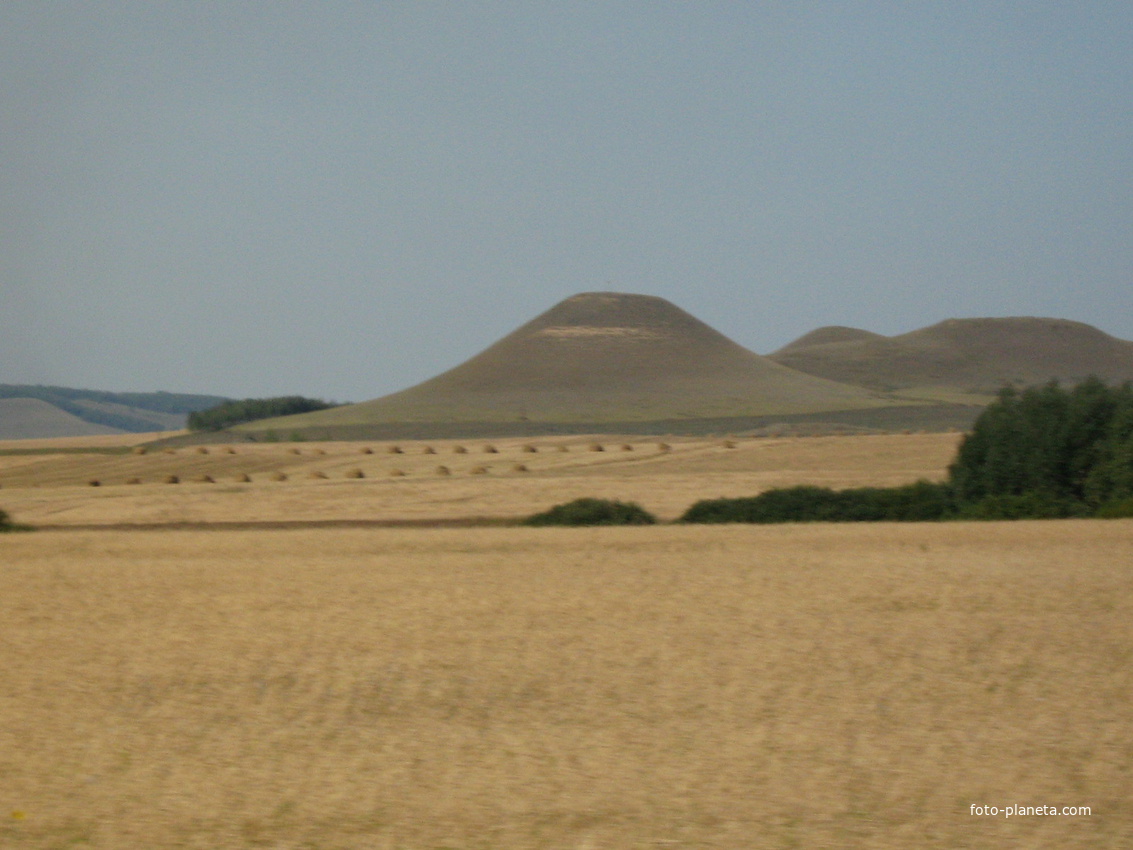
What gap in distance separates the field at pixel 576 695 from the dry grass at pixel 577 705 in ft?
0.11

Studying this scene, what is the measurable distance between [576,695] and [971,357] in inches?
5908

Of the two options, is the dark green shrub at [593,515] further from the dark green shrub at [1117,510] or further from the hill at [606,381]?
the hill at [606,381]

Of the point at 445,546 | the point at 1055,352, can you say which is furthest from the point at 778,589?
the point at 1055,352

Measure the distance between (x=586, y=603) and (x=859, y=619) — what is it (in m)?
2.97

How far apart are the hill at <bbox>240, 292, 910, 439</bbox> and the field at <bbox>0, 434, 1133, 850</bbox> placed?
66.5 m

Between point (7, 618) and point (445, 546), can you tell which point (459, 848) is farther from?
point (445, 546)

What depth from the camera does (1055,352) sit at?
149625 mm

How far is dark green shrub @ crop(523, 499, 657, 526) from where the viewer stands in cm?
2506

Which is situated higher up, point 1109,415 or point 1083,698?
point 1109,415

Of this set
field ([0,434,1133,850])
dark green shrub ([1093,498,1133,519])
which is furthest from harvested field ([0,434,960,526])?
field ([0,434,1133,850])

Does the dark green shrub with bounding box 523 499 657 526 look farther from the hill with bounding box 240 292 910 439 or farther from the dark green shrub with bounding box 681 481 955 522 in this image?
the hill with bounding box 240 292 910 439

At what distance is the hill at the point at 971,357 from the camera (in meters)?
138

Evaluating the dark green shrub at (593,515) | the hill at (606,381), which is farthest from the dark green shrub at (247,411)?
the dark green shrub at (593,515)

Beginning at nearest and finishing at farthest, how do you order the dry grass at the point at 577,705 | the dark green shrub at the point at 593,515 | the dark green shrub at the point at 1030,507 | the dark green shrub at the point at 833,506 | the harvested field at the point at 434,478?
the dry grass at the point at 577,705 → the dark green shrub at the point at 1030,507 → the dark green shrub at the point at 593,515 → the dark green shrub at the point at 833,506 → the harvested field at the point at 434,478
